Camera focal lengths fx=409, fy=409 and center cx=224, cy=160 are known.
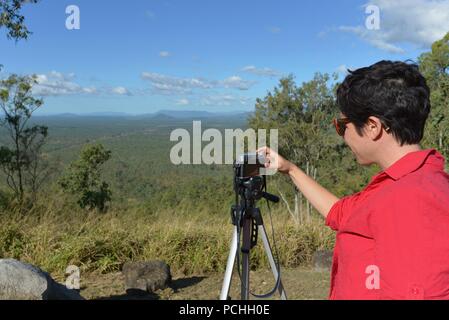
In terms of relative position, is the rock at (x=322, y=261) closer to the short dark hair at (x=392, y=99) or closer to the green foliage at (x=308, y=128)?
the short dark hair at (x=392, y=99)

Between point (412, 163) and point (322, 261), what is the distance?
3658mm

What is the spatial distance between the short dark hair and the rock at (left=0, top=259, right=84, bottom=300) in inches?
92.8

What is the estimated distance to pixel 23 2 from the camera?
262 inches

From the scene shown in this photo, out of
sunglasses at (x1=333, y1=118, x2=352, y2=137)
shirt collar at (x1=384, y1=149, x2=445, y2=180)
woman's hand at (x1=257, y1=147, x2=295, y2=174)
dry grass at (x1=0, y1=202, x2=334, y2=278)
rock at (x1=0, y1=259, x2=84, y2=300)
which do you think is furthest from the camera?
dry grass at (x1=0, y1=202, x2=334, y2=278)

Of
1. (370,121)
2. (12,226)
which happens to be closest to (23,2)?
(12,226)

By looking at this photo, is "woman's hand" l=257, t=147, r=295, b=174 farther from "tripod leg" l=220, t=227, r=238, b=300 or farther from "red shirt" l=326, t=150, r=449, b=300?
"red shirt" l=326, t=150, r=449, b=300

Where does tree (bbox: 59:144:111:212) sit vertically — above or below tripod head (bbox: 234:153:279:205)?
below

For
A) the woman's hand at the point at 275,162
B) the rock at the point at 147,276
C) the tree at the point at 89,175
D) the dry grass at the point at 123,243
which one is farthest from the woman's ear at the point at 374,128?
the tree at the point at 89,175

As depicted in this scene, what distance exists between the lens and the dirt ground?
3514 millimetres

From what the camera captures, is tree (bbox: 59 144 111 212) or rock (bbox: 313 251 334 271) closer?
rock (bbox: 313 251 334 271)

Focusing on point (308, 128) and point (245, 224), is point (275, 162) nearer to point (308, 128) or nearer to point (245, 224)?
point (245, 224)

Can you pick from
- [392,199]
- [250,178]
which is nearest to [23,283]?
[250,178]

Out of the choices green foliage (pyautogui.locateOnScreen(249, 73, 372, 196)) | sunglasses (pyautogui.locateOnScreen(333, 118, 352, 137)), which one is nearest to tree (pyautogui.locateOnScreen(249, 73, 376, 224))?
green foliage (pyautogui.locateOnScreen(249, 73, 372, 196))

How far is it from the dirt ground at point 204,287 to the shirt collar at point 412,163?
2747 mm
